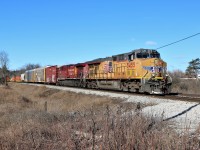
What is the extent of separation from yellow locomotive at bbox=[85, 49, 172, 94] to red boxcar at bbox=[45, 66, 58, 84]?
82.2 ft

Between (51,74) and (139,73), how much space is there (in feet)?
115

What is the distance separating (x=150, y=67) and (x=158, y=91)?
6.77 ft

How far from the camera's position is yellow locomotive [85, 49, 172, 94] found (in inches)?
872

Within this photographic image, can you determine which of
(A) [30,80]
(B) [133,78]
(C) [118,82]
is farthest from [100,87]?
(A) [30,80]

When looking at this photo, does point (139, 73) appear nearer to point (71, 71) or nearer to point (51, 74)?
point (71, 71)

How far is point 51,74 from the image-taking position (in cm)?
5594

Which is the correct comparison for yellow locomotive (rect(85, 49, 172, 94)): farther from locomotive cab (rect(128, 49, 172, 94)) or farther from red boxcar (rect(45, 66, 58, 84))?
red boxcar (rect(45, 66, 58, 84))

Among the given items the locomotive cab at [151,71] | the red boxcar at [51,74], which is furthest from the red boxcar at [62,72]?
the locomotive cab at [151,71]

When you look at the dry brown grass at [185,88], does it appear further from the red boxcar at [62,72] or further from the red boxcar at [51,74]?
the red boxcar at [51,74]

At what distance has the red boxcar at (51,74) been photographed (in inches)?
2072

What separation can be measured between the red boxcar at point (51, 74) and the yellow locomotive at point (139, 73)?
25.1 metres

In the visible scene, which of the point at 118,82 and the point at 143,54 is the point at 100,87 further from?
the point at 143,54

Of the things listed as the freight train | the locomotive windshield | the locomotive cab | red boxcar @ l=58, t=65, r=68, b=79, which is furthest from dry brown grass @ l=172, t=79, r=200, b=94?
red boxcar @ l=58, t=65, r=68, b=79

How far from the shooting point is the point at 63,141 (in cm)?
546
